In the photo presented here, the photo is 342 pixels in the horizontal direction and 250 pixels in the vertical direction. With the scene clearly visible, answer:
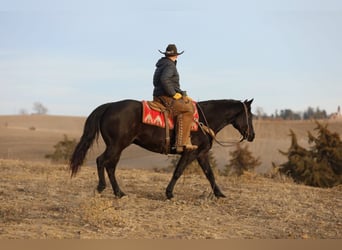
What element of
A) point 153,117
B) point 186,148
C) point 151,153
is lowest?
point 151,153

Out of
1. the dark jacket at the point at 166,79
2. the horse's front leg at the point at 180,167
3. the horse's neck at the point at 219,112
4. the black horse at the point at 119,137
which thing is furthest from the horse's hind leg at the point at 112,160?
the horse's neck at the point at 219,112

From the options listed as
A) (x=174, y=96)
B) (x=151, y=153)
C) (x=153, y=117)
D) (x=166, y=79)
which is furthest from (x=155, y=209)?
(x=151, y=153)

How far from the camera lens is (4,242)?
216 inches

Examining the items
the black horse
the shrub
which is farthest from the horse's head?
the shrub

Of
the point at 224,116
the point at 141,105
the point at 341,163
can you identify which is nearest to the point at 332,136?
the point at 341,163

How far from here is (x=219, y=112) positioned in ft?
33.1

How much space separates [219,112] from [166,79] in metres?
1.53

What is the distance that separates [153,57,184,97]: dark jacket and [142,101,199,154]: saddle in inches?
12.0

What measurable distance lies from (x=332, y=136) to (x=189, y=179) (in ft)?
40.7

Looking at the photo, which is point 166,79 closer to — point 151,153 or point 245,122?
point 245,122

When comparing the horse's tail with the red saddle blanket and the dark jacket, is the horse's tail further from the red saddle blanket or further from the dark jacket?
the dark jacket

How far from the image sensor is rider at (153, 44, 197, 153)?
30.4ft

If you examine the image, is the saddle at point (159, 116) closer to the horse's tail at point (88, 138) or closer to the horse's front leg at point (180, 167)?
the horse's front leg at point (180, 167)

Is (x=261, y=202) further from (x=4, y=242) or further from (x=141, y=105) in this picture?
(x=4, y=242)
